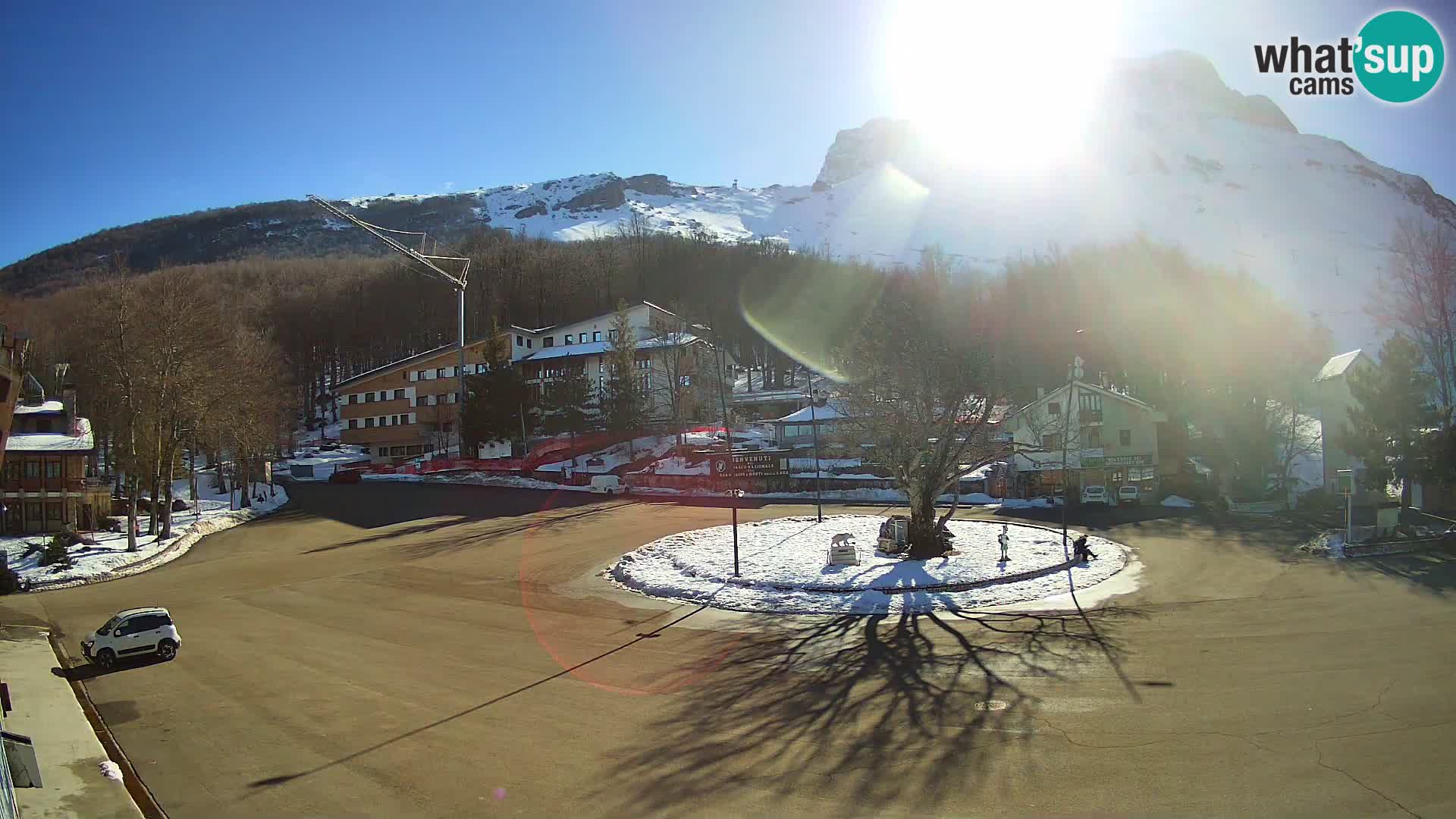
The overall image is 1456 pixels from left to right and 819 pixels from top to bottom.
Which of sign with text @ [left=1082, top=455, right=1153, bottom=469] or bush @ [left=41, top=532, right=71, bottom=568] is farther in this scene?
sign with text @ [left=1082, top=455, right=1153, bottom=469]

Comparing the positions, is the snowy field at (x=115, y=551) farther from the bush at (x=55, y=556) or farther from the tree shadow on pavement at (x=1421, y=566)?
the tree shadow on pavement at (x=1421, y=566)

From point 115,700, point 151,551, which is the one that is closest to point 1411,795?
point 115,700

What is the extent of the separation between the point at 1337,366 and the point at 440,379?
7845 centimetres

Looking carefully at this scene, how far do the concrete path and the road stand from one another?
1.82 ft

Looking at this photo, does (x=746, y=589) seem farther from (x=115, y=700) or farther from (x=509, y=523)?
(x=509, y=523)

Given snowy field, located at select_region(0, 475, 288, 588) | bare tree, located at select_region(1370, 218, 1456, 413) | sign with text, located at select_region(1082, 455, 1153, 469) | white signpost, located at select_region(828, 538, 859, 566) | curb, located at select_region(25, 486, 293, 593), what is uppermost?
bare tree, located at select_region(1370, 218, 1456, 413)

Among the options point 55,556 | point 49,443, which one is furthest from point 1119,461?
point 49,443

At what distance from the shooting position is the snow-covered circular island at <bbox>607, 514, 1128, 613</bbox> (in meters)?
21.4

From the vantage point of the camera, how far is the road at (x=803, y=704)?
30.6 feet

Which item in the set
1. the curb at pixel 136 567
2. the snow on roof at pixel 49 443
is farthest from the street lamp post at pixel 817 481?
the snow on roof at pixel 49 443

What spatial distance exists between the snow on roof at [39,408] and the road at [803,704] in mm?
31887

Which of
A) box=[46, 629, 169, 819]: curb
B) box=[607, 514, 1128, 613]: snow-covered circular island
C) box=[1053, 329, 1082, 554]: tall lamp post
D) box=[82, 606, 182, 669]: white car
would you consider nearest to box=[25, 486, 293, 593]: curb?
box=[82, 606, 182, 669]: white car

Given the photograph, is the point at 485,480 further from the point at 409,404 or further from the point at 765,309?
the point at 765,309

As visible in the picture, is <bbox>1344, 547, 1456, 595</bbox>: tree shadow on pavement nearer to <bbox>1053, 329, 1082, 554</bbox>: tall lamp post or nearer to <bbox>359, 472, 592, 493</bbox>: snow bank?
<bbox>1053, 329, 1082, 554</bbox>: tall lamp post
